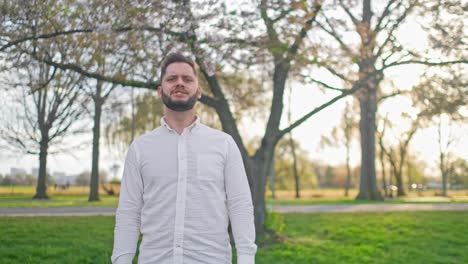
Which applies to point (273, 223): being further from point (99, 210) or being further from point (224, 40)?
point (99, 210)

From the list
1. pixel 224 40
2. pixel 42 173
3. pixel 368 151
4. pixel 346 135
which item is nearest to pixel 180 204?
pixel 224 40

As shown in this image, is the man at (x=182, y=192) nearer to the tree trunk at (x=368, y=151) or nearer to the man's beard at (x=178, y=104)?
the man's beard at (x=178, y=104)

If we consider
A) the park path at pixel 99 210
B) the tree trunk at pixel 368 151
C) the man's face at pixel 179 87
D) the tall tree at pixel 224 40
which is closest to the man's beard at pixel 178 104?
the man's face at pixel 179 87

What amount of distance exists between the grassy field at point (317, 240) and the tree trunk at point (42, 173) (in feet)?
37.3

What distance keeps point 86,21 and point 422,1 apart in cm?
772

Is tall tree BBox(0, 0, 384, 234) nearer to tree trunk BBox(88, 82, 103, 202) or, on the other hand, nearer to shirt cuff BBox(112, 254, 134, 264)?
shirt cuff BBox(112, 254, 134, 264)

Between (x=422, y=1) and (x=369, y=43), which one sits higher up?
(x=422, y=1)

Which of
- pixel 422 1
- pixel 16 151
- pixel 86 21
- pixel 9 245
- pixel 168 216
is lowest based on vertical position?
pixel 9 245

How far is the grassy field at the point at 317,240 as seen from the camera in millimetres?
9523

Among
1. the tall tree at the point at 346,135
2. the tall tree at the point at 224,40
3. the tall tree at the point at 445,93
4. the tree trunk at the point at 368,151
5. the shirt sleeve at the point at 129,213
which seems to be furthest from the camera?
the tall tree at the point at 346,135

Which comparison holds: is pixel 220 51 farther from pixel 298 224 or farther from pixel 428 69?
pixel 428 69

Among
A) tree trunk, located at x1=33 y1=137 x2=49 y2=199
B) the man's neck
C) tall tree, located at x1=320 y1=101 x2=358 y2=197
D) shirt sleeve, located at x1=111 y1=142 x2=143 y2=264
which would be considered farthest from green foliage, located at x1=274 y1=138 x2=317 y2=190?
shirt sleeve, located at x1=111 y1=142 x2=143 y2=264

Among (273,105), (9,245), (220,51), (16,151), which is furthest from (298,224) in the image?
(16,151)

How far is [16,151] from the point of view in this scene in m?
24.4
